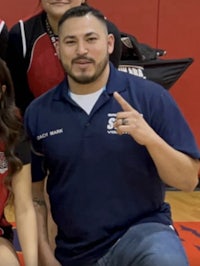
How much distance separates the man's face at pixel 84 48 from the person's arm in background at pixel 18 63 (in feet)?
1.44

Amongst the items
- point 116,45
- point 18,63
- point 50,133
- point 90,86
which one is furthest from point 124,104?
point 18,63

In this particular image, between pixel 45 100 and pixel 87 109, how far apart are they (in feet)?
0.59

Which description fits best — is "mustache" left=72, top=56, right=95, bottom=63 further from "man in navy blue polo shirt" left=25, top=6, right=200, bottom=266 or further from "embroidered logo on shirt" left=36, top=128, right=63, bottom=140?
"embroidered logo on shirt" left=36, top=128, right=63, bottom=140

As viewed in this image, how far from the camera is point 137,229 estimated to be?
1.98 m

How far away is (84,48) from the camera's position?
199 cm

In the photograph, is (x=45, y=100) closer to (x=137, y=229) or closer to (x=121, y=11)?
(x=137, y=229)

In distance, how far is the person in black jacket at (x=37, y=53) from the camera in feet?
7.94

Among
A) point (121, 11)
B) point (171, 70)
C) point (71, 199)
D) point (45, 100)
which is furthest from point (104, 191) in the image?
point (121, 11)

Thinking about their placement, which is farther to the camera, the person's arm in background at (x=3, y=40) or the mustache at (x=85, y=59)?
the person's arm in background at (x=3, y=40)

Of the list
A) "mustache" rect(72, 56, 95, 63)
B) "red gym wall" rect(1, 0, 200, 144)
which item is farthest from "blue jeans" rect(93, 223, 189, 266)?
"red gym wall" rect(1, 0, 200, 144)

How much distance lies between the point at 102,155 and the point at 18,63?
685 millimetres

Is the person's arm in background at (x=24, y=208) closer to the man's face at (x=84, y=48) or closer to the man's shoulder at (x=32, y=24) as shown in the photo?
the man's face at (x=84, y=48)

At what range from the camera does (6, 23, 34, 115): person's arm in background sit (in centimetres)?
243

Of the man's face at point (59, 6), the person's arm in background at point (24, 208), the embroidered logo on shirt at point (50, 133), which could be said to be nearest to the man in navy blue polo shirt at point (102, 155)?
the embroidered logo on shirt at point (50, 133)
